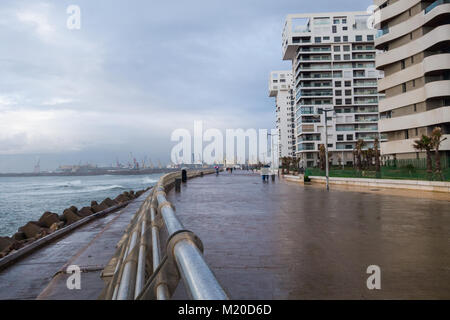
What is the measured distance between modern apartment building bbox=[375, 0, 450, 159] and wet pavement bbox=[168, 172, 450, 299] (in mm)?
29598

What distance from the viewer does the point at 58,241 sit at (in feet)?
33.1

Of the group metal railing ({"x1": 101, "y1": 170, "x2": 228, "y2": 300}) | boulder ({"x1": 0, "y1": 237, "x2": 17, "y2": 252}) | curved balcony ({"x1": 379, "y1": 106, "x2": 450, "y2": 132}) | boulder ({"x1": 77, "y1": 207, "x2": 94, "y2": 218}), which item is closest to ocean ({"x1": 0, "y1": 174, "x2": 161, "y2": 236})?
boulder ({"x1": 77, "y1": 207, "x2": 94, "y2": 218})

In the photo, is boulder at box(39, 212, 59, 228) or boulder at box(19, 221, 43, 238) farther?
boulder at box(39, 212, 59, 228)

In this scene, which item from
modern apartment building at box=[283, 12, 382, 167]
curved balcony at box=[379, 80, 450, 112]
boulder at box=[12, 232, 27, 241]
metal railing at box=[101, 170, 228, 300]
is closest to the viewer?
metal railing at box=[101, 170, 228, 300]

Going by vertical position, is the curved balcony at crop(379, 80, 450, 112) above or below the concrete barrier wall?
above

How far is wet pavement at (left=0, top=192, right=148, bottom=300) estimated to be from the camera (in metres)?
4.69

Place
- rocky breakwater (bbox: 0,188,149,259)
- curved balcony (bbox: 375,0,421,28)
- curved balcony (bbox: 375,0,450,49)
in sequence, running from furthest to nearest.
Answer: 1. curved balcony (bbox: 375,0,421,28)
2. curved balcony (bbox: 375,0,450,49)
3. rocky breakwater (bbox: 0,188,149,259)

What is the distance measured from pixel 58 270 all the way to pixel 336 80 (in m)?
88.5

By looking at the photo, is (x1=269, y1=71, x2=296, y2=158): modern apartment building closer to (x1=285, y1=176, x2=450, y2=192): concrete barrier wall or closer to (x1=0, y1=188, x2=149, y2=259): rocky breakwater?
(x1=285, y1=176, x2=450, y2=192): concrete barrier wall

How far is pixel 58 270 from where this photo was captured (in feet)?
20.5

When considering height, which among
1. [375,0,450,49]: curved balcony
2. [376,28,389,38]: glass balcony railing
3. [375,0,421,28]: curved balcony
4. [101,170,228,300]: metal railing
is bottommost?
[101,170,228,300]: metal railing

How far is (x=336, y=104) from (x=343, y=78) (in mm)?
6544
